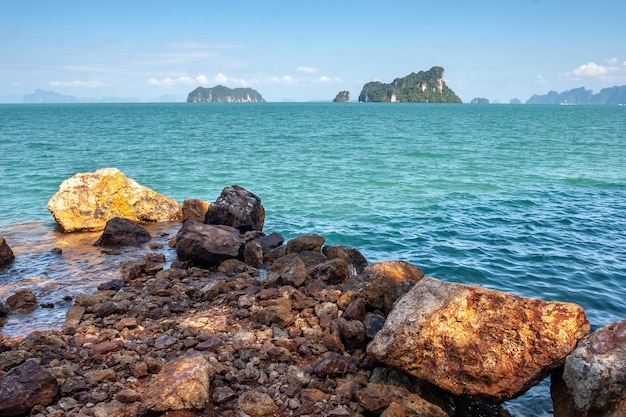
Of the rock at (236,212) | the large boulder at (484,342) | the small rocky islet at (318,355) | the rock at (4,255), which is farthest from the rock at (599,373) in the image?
the rock at (4,255)

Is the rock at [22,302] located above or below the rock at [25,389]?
below

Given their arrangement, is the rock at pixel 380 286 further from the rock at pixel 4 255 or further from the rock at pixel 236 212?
the rock at pixel 4 255

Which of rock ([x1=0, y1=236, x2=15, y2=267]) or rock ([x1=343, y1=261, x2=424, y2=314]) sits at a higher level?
rock ([x1=343, y1=261, x2=424, y2=314])

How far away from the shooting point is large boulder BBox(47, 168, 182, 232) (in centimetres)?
Result: 1838

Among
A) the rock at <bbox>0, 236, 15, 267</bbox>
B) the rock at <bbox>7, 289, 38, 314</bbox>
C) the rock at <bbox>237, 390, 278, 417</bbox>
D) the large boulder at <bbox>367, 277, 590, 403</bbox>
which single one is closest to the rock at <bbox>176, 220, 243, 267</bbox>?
the rock at <bbox>7, 289, 38, 314</bbox>

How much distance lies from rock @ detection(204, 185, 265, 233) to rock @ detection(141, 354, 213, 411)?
9.95 metres

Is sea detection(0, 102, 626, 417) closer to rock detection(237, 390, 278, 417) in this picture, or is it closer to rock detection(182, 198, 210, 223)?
rock detection(182, 198, 210, 223)

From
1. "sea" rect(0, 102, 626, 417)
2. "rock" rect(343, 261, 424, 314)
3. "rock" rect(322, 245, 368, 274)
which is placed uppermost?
"rock" rect(343, 261, 424, 314)

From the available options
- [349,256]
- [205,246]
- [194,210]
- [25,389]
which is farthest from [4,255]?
[349,256]

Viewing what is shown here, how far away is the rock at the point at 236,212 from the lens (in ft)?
57.3

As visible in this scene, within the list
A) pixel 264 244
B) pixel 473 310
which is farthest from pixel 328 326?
pixel 264 244

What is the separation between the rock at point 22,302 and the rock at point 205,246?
12.8 ft

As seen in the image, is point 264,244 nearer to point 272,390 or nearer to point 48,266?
point 48,266

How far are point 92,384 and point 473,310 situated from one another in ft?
20.0
